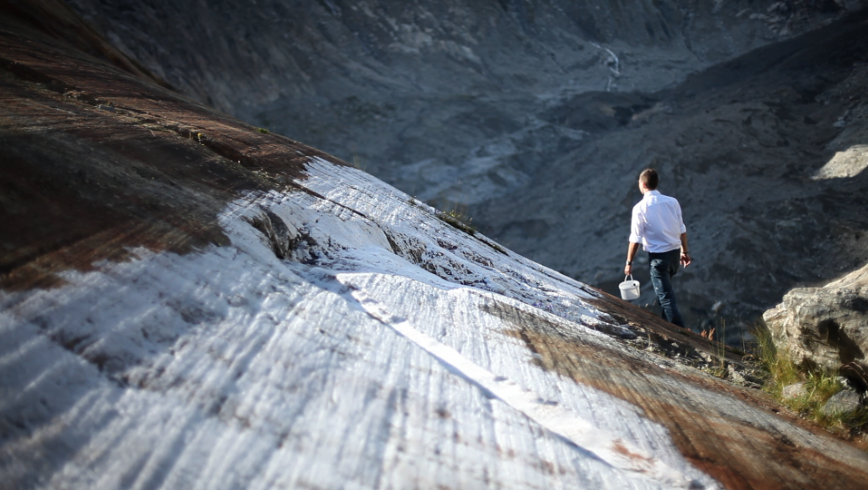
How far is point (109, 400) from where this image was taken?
1359 mm

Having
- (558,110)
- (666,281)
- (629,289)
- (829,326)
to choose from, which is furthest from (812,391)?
(558,110)

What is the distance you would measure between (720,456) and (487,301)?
1106 millimetres

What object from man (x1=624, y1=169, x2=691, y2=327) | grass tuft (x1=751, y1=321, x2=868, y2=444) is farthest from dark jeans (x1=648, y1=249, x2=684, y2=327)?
grass tuft (x1=751, y1=321, x2=868, y2=444)

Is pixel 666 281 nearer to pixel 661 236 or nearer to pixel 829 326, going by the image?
pixel 661 236

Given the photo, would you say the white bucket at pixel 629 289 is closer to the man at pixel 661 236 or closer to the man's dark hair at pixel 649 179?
the man at pixel 661 236

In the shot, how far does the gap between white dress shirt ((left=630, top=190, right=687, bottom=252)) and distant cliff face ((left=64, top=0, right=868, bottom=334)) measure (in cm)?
495

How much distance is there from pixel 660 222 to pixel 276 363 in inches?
130

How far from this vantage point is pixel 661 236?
4.12 metres

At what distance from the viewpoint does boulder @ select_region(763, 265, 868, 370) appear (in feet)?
7.54

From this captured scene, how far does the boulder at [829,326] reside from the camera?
2.30 m

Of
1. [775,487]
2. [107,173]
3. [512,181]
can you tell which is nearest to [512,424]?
[775,487]

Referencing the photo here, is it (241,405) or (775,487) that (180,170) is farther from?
(775,487)

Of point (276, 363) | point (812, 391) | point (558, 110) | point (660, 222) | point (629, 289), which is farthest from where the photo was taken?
point (558, 110)

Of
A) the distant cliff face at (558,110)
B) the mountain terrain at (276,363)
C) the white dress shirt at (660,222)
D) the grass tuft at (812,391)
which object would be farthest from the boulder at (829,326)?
the distant cliff face at (558,110)
